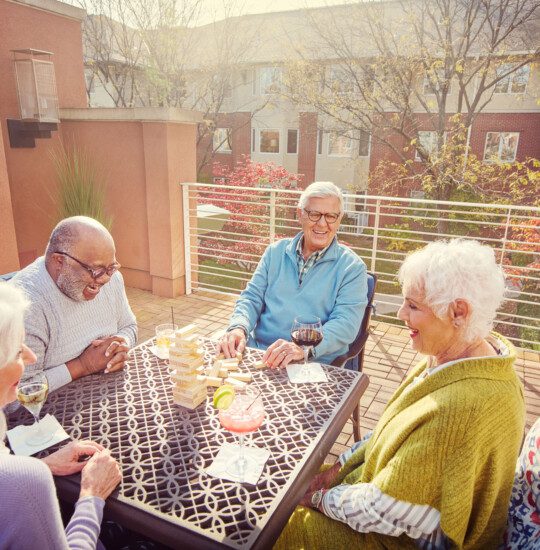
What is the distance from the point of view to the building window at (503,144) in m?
14.9

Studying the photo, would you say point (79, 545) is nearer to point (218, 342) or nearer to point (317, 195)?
point (218, 342)

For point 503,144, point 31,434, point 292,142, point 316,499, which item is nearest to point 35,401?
point 31,434

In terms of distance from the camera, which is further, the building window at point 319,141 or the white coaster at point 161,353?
the building window at point 319,141

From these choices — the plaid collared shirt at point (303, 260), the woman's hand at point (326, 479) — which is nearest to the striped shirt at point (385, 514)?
the woman's hand at point (326, 479)

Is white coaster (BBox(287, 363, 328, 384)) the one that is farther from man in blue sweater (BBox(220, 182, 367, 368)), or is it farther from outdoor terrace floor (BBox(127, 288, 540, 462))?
outdoor terrace floor (BBox(127, 288, 540, 462))

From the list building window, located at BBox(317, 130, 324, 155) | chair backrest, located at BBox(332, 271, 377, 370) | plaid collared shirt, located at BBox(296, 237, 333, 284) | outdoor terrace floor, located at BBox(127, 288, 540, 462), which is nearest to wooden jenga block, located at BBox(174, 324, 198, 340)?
chair backrest, located at BBox(332, 271, 377, 370)

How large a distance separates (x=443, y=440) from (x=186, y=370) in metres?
0.86

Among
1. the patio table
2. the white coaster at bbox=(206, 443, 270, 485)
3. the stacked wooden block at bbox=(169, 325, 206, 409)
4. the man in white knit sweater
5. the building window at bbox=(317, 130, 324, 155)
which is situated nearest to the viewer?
the patio table

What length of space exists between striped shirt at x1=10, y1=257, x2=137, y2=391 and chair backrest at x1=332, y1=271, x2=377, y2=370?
119 centimetres

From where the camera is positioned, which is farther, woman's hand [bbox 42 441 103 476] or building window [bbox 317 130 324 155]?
building window [bbox 317 130 324 155]

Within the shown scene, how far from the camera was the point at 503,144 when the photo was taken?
15125mm

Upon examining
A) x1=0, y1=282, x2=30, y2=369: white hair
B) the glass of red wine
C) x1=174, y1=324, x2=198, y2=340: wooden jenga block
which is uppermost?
x1=0, y1=282, x2=30, y2=369: white hair

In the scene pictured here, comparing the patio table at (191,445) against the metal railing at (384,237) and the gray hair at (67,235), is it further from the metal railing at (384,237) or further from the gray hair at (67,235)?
the metal railing at (384,237)

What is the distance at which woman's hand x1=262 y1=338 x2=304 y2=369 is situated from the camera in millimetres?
1942
